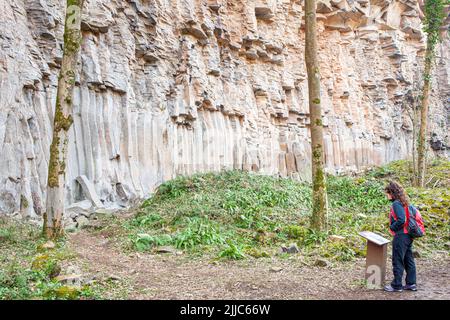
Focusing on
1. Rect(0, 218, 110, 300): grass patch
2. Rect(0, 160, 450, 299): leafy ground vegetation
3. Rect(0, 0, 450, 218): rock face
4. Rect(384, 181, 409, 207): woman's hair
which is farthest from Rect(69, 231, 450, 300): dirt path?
Rect(0, 0, 450, 218): rock face

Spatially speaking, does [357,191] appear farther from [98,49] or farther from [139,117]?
[98,49]

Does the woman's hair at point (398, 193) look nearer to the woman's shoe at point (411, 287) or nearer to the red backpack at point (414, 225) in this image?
the red backpack at point (414, 225)

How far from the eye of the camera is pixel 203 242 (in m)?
10.1

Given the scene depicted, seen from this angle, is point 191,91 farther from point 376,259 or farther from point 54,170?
point 376,259

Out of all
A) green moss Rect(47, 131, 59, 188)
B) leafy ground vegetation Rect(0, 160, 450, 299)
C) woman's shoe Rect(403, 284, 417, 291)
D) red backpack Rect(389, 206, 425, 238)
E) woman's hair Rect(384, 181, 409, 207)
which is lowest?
woman's shoe Rect(403, 284, 417, 291)

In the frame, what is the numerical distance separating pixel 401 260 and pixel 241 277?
255cm

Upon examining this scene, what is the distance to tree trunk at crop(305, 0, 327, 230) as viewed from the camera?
34.9ft

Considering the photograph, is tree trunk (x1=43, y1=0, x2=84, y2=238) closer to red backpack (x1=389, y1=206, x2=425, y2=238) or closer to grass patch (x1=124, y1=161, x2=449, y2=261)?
grass patch (x1=124, y1=161, x2=449, y2=261)

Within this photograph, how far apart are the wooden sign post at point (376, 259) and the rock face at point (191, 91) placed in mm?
9922

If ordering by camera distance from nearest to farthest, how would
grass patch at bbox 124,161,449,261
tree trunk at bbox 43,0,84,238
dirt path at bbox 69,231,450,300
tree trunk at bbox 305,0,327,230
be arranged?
dirt path at bbox 69,231,450,300
tree trunk at bbox 43,0,84,238
grass patch at bbox 124,161,449,261
tree trunk at bbox 305,0,327,230

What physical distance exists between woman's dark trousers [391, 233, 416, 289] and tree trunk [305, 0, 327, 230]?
157 inches

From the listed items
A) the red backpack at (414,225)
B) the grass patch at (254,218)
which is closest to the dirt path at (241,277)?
the grass patch at (254,218)

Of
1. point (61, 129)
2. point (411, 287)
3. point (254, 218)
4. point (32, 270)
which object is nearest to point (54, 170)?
point (61, 129)
